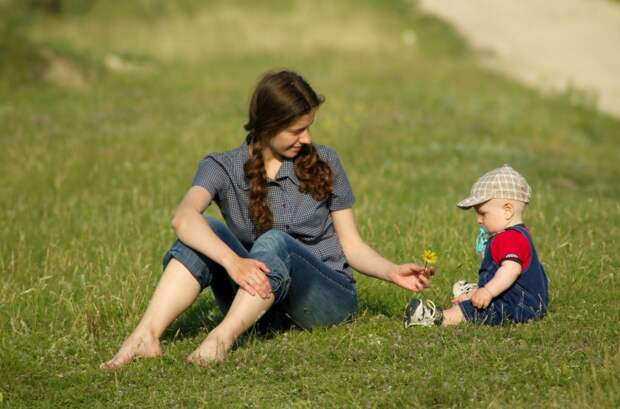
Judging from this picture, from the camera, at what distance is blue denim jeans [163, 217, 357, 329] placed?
5734 millimetres

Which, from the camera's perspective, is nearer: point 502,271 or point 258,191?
point 502,271

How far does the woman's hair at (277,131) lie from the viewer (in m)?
5.86

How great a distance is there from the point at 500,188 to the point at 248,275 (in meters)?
1.42

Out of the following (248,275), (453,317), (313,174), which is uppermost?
(313,174)

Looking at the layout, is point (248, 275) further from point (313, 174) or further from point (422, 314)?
point (422, 314)

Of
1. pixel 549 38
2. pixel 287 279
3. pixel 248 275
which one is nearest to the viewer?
pixel 248 275

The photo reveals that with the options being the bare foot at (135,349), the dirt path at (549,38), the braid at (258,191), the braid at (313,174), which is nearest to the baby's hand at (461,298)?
the braid at (313,174)

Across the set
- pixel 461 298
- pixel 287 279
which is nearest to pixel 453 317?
pixel 461 298

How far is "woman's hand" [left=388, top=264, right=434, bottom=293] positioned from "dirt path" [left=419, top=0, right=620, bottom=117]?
14.0 metres

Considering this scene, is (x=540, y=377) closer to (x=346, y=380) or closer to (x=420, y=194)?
(x=346, y=380)

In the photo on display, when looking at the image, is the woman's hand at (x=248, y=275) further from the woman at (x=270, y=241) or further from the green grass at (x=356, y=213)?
the green grass at (x=356, y=213)

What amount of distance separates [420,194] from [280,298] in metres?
4.86

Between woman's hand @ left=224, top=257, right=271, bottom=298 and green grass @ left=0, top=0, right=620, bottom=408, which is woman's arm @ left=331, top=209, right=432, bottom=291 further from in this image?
woman's hand @ left=224, top=257, right=271, bottom=298

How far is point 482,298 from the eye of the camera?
5840 mm
